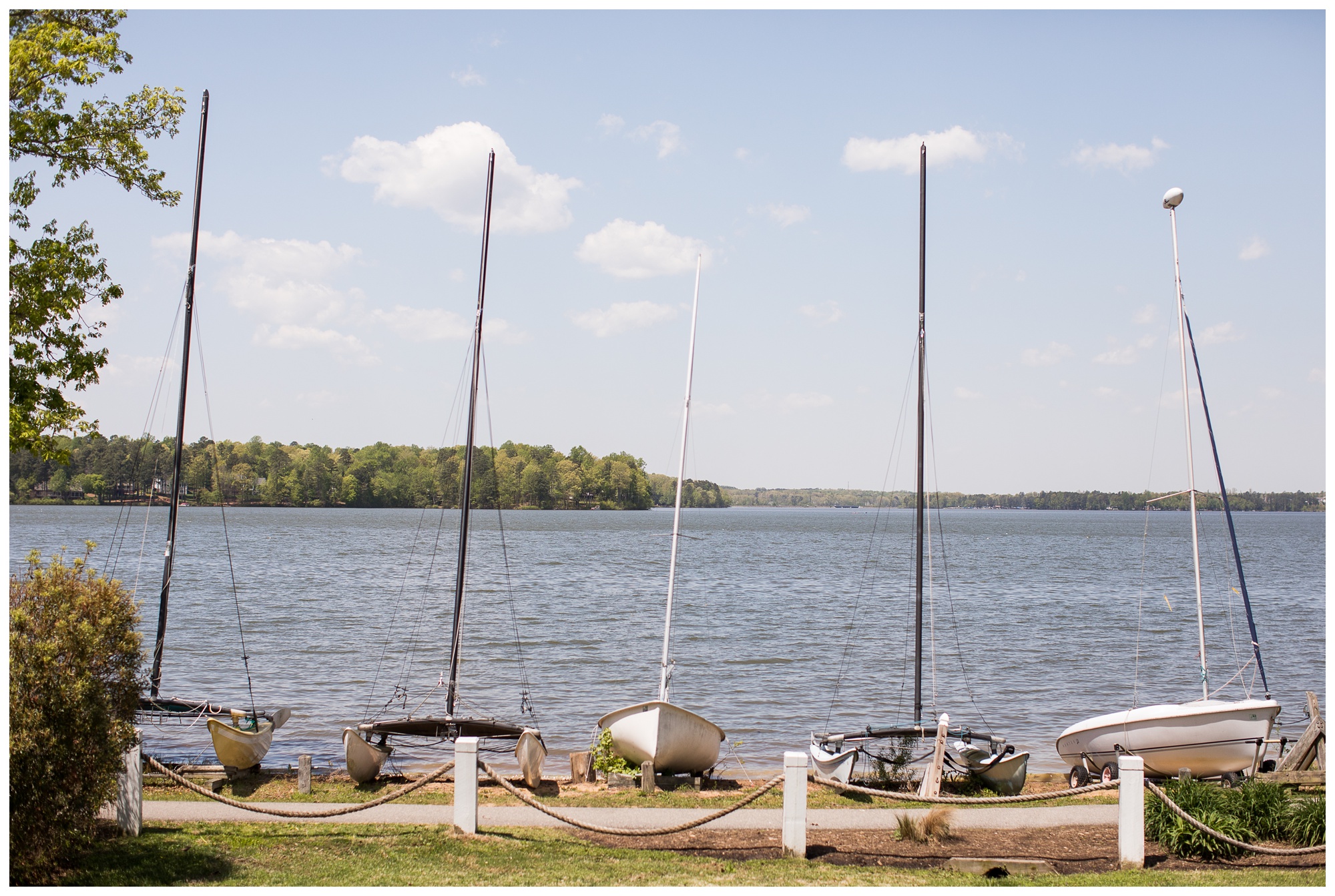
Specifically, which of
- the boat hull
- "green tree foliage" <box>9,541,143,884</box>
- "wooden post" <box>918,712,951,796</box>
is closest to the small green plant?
"wooden post" <box>918,712,951,796</box>

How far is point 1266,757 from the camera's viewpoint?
19047 millimetres

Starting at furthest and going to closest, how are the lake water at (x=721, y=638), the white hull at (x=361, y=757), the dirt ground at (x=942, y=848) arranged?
the lake water at (x=721, y=638), the white hull at (x=361, y=757), the dirt ground at (x=942, y=848)

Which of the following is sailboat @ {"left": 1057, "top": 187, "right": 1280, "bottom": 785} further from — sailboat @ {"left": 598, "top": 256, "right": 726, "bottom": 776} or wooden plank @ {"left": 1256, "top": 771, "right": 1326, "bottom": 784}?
sailboat @ {"left": 598, "top": 256, "right": 726, "bottom": 776}

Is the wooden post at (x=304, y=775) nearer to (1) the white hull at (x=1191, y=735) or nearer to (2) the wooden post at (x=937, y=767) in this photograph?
(2) the wooden post at (x=937, y=767)

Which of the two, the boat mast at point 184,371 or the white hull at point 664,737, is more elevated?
the boat mast at point 184,371

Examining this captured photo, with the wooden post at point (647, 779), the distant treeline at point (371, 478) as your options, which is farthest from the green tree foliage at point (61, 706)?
the distant treeline at point (371, 478)

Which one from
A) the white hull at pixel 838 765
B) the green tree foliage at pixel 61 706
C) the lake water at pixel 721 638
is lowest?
the lake water at pixel 721 638

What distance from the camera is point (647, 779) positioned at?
49.4 feet

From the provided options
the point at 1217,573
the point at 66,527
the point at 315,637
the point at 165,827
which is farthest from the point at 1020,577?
the point at 66,527

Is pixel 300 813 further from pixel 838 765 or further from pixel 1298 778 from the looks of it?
pixel 1298 778

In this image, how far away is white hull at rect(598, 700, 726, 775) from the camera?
51.4ft

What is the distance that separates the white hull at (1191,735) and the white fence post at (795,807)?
8613 millimetres

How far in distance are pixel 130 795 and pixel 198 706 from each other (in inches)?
263

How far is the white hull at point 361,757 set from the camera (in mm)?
15219
